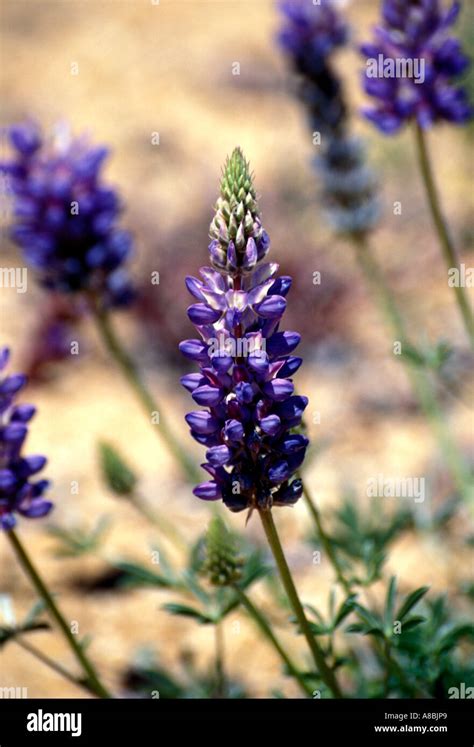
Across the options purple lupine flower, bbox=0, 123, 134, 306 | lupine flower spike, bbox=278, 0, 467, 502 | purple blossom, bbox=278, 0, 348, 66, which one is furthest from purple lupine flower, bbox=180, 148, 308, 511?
purple blossom, bbox=278, 0, 348, 66

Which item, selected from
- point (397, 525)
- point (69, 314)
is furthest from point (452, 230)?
point (397, 525)

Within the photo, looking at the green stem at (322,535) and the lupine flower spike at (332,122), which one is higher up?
the lupine flower spike at (332,122)

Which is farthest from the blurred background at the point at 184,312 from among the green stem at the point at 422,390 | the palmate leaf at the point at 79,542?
the palmate leaf at the point at 79,542

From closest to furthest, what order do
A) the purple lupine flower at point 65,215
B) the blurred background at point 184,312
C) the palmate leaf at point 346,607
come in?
the palmate leaf at point 346,607, the purple lupine flower at point 65,215, the blurred background at point 184,312

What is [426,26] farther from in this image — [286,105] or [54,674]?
[286,105]

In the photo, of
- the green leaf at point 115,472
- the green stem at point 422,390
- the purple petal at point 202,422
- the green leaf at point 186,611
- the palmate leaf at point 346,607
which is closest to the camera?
the purple petal at point 202,422

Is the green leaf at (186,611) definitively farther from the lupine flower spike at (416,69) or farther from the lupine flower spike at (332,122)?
the lupine flower spike at (332,122)

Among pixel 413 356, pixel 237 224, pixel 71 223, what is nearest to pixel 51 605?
pixel 237 224

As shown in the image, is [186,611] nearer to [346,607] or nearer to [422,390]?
[346,607]
